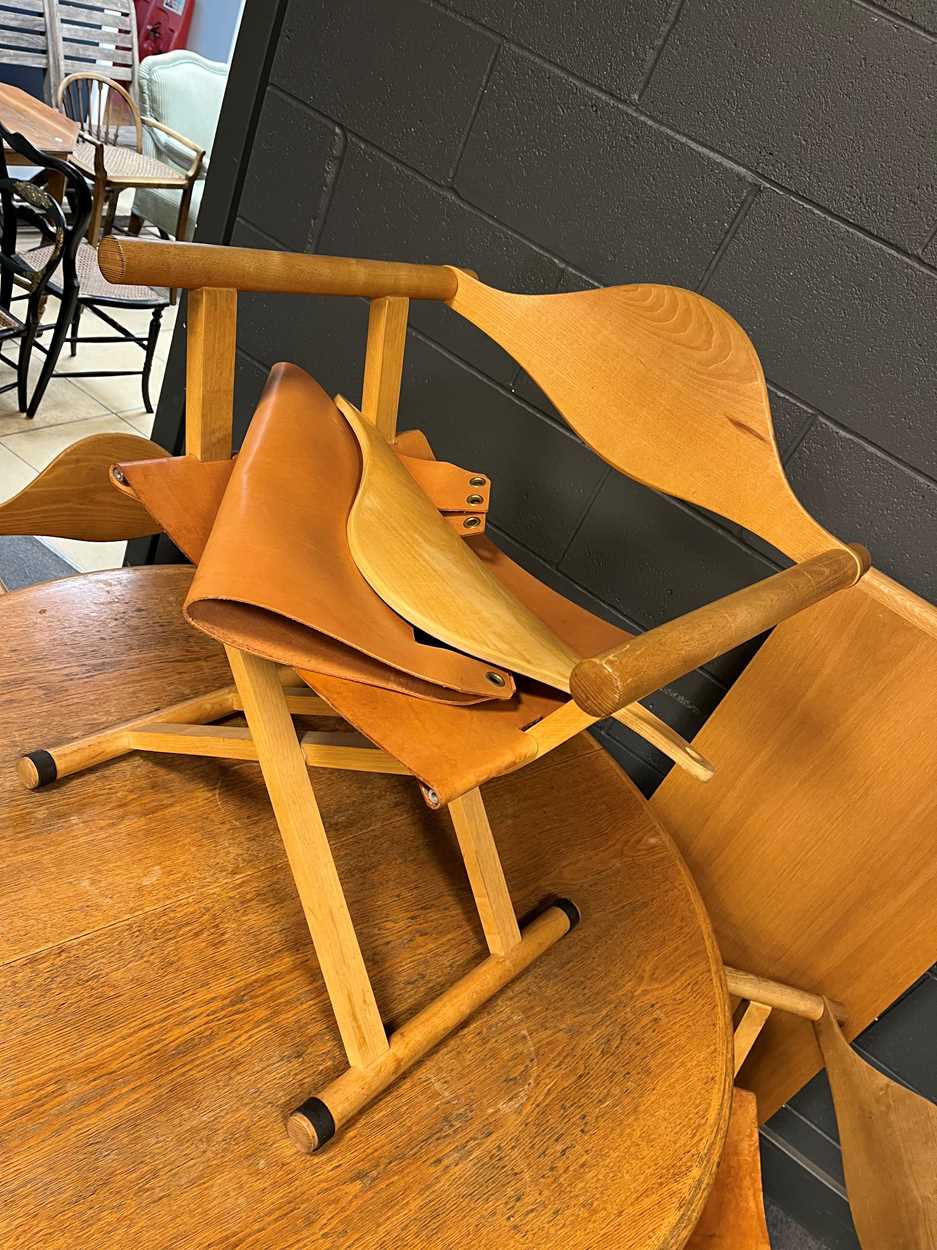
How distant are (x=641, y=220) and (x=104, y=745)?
939 millimetres

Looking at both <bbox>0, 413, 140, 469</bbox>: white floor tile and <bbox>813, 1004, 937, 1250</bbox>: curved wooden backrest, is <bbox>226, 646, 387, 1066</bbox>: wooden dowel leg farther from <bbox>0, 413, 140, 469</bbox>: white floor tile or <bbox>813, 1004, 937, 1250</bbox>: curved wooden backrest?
<bbox>0, 413, 140, 469</bbox>: white floor tile

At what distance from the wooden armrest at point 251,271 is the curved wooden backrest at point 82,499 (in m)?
0.28

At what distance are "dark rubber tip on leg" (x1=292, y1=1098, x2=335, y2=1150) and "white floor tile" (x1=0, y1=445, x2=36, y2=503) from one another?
7.73 feet

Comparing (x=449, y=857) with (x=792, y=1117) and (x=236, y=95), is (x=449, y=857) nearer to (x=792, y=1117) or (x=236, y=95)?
(x=792, y=1117)

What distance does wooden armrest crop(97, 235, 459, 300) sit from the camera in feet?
2.42

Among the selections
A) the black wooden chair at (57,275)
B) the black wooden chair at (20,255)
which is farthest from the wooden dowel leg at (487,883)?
the black wooden chair at (20,255)

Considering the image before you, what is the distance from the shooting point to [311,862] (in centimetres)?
73

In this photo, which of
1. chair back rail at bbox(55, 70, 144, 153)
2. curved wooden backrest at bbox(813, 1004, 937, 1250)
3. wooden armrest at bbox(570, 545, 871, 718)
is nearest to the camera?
wooden armrest at bbox(570, 545, 871, 718)

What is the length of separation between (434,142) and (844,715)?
3.30 feet

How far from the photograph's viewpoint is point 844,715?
1091 mm

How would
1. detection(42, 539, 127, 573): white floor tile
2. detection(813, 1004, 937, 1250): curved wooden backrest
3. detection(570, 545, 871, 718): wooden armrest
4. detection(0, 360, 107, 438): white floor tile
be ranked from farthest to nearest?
1. detection(0, 360, 107, 438): white floor tile
2. detection(42, 539, 127, 573): white floor tile
3. detection(813, 1004, 937, 1250): curved wooden backrest
4. detection(570, 545, 871, 718): wooden armrest

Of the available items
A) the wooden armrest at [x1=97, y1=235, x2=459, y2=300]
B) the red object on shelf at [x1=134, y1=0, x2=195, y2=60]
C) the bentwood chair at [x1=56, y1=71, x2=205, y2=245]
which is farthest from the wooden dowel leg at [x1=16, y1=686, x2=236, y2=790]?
the red object on shelf at [x1=134, y1=0, x2=195, y2=60]

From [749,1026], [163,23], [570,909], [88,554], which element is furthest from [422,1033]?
[163,23]

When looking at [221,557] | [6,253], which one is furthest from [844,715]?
[6,253]
